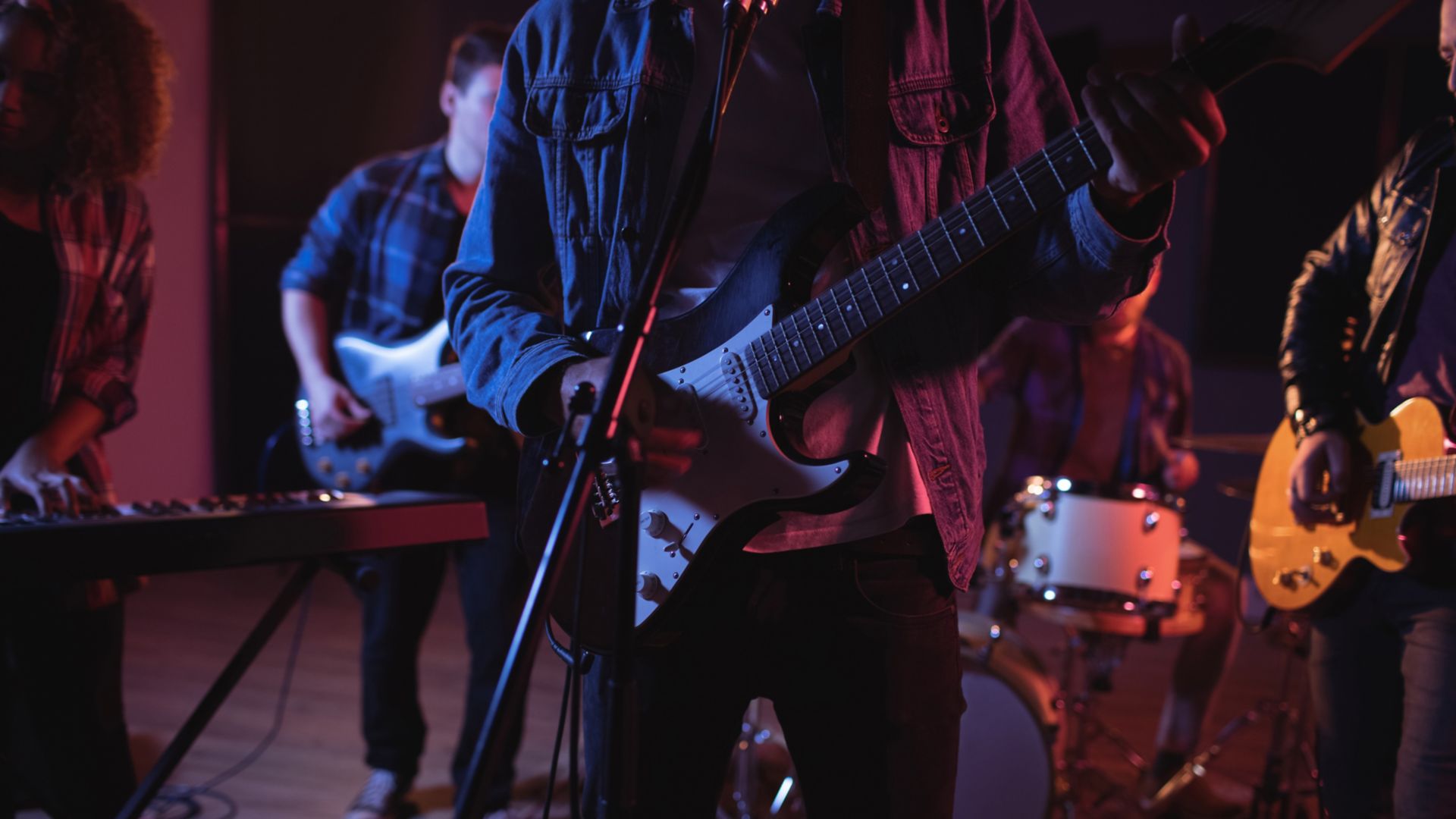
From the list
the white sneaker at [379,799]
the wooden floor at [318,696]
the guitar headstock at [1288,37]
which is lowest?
the wooden floor at [318,696]

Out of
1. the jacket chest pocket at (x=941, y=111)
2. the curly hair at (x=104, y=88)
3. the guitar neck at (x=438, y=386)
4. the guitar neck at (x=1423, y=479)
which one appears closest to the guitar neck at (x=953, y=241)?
the jacket chest pocket at (x=941, y=111)

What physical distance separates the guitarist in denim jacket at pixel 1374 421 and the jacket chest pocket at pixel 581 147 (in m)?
1.32

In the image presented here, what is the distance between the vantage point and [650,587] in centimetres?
144

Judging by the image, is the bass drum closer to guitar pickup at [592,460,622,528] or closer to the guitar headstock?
guitar pickup at [592,460,622,528]

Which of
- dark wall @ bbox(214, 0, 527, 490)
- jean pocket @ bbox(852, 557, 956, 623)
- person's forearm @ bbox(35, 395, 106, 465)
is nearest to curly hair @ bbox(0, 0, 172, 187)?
person's forearm @ bbox(35, 395, 106, 465)

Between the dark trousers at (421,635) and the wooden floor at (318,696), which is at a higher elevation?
the dark trousers at (421,635)

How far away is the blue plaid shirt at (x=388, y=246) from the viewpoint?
10.8 feet

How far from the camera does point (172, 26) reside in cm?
688

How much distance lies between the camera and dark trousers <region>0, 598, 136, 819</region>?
83.1 inches

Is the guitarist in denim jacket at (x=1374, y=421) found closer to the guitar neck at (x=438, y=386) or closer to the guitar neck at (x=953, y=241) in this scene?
the guitar neck at (x=953, y=241)

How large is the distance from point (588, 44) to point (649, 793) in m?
1.03

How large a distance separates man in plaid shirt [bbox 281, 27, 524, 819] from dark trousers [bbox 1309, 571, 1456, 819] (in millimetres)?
1973

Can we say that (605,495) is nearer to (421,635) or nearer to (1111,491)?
(421,635)

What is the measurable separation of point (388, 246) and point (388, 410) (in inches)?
19.1
